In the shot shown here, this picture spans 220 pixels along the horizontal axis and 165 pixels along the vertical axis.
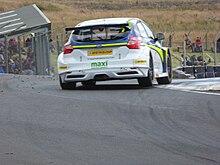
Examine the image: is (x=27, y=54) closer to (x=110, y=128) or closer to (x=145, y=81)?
(x=145, y=81)

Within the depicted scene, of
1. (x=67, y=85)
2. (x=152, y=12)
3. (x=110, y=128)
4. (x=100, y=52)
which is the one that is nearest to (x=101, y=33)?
(x=100, y=52)

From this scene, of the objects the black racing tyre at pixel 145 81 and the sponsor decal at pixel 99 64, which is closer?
the sponsor decal at pixel 99 64

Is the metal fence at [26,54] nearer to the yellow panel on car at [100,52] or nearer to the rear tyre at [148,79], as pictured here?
the rear tyre at [148,79]

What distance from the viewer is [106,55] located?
14.8 m

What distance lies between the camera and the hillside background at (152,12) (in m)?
60.4

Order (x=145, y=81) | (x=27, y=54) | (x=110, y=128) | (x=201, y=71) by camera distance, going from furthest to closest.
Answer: (x=27, y=54) < (x=201, y=71) < (x=145, y=81) < (x=110, y=128)

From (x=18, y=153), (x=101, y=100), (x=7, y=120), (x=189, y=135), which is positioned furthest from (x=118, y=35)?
(x=18, y=153)

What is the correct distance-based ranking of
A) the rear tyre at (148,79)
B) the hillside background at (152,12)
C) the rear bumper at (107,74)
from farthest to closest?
the hillside background at (152,12) → the rear tyre at (148,79) → the rear bumper at (107,74)

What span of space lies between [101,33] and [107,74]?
33.6 inches

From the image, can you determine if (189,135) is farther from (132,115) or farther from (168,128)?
(132,115)

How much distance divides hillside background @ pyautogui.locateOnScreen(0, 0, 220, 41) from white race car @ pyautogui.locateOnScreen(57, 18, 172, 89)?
3624 cm

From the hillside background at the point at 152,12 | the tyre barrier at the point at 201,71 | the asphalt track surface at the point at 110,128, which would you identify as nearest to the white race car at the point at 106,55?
the asphalt track surface at the point at 110,128

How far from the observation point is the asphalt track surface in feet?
24.8

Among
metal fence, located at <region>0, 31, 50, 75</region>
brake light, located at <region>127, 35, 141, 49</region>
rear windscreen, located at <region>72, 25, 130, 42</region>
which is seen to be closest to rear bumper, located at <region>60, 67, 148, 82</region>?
brake light, located at <region>127, 35, 141, 49</region>
